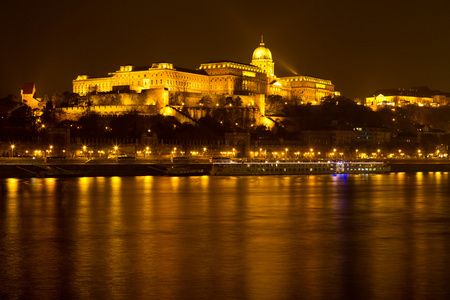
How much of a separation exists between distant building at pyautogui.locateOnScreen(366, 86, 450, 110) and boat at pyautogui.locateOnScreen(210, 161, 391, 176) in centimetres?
5230

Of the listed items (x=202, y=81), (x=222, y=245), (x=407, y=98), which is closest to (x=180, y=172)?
(x=222, y=245)

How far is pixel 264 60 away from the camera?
102m

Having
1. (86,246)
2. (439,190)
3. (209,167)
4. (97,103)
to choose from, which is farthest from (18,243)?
(97,103)

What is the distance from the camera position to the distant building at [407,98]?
10288 centimetres

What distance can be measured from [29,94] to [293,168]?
42.6 metres

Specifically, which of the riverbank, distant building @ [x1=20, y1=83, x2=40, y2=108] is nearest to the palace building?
distant building @ [x1=20, y1=83, x2=40, y2=108]

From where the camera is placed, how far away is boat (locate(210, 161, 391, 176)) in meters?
43.8

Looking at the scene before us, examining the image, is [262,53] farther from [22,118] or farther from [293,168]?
[293,168]

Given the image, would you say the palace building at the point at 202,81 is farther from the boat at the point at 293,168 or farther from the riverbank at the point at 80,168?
the riverbank at the point at 80,168

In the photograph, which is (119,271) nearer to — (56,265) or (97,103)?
(56,265)

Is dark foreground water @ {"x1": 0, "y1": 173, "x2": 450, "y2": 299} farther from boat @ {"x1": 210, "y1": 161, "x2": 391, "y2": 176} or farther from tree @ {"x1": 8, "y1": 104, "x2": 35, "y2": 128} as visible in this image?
tree @ {"x1": 8, "y1": 104, "x2": 35, "y2": 128}

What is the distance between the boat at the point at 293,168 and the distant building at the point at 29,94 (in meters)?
39.2

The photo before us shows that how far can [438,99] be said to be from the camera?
353 ft

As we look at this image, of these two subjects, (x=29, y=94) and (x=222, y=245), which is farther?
(x=29, y=94)
